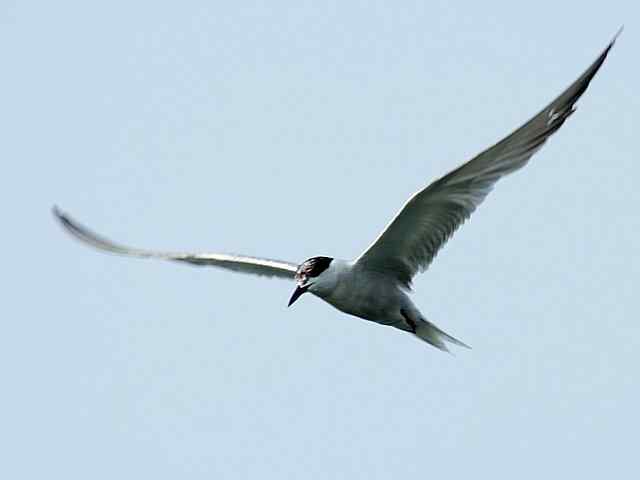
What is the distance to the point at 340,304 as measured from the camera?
11211 millimetres

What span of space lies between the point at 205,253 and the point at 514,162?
14.0ft

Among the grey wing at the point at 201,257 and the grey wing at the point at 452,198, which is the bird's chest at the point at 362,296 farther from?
the grey wing at the point at 201,257

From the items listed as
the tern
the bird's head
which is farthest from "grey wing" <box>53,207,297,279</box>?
the bird's head

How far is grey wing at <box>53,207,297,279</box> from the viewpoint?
1272cm

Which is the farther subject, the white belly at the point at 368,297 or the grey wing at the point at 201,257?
the grey wing at the point at 201,257

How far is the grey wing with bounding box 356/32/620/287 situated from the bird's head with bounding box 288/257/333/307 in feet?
1.04

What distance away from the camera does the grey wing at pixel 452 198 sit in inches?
380

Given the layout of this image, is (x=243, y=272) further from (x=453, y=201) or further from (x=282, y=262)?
(x=453, y=201)

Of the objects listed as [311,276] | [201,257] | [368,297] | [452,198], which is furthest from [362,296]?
[201,257]

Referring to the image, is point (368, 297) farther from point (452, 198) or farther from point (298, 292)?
point (452, 198)

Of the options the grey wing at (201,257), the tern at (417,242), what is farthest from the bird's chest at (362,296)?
the grey wing at (201,257)

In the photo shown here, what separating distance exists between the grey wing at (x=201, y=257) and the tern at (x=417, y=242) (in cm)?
53

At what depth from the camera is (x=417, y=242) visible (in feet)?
36.3

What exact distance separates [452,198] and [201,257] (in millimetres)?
3570
